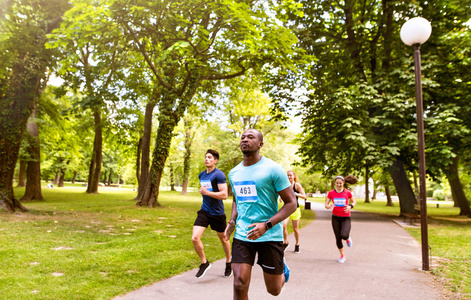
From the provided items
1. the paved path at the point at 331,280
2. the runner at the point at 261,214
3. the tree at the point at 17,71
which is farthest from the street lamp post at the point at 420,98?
the tree at the point at 17,71

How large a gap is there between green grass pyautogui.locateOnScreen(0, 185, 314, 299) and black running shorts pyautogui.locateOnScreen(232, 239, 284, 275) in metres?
2.15

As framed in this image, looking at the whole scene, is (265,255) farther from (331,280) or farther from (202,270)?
(331,280)

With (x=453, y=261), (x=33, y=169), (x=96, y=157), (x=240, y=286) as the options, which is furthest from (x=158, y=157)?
(x=240, y=286)

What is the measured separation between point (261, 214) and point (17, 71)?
12725 millimetres

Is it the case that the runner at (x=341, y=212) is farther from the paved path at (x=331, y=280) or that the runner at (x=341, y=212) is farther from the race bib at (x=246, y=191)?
the race bib at (x=246, y=191)

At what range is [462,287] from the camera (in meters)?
5.48

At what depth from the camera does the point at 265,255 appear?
11.4 ft

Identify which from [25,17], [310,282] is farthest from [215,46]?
[310,282]

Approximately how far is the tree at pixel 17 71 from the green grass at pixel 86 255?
1.61 meters

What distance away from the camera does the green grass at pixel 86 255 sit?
15.5ft

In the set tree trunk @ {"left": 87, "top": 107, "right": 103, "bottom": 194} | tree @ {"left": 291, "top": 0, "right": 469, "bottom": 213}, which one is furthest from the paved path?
tree trunk @ {"left": 87, "top": 107, "right": 103, "bottom": 194}

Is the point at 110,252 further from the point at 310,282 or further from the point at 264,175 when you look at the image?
the point at 264,175

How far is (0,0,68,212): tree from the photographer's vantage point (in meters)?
11.9

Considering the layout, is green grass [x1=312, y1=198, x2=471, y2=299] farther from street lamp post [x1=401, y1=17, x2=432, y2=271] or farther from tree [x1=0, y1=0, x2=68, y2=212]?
tree [x1=0, y1=0, x2=68, y2=212]
